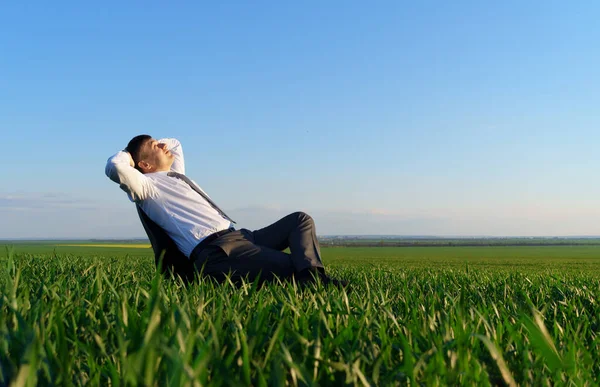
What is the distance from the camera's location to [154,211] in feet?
16.9

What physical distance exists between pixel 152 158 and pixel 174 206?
0.87 metres

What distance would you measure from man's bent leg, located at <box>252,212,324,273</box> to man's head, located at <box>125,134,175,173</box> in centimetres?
142

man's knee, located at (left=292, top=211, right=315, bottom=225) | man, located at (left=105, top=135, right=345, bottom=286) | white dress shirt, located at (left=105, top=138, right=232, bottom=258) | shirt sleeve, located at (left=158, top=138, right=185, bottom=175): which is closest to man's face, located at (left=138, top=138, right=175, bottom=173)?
man, located at (left=105, top=135, right=345, bottom=286)

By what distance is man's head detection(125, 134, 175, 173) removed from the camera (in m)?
5.63

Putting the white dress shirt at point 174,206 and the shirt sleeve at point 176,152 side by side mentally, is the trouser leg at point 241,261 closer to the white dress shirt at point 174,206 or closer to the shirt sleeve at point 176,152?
the white dress shirt at point 174,206

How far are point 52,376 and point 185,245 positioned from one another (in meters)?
3.77

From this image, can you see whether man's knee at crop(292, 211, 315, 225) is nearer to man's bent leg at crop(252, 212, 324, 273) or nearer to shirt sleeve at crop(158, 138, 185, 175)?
man's bent leg at crop(252, 212, 324, 273)

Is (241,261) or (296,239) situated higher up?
(296,239)

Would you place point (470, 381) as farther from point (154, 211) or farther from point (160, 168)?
point (160, 168)

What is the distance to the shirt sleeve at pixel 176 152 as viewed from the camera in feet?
20.5

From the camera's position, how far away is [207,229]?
5008 millimetres

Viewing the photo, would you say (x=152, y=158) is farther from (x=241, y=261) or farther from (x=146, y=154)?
(x=241, y=261)

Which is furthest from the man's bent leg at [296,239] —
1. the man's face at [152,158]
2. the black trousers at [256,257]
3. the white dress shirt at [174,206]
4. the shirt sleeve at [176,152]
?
the shirt sleeve at [176,152]

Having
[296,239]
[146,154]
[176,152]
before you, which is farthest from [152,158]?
[296,239]
